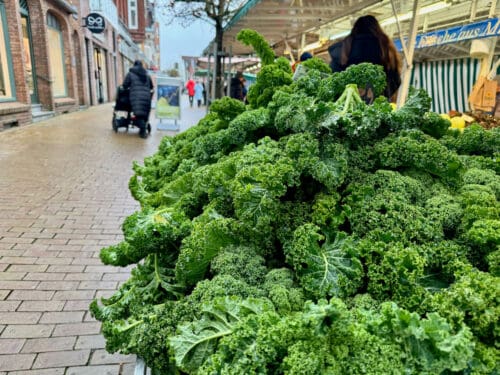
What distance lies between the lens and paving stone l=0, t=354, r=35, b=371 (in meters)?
2.50

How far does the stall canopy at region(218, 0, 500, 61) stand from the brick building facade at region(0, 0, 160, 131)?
23.9ft

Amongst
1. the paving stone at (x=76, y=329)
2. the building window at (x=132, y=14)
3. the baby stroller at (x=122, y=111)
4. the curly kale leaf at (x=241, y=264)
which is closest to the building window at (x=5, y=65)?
the baby stroller at (x=122, y=111)

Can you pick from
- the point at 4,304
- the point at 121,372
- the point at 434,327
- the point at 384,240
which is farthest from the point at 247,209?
the point at 4,304

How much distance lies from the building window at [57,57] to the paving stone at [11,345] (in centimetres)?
1577

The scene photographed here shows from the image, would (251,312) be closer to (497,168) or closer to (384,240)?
(384,240)

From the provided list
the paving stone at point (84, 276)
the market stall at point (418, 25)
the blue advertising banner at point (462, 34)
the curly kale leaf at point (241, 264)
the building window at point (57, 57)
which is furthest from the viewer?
the building window at point (57, 57)

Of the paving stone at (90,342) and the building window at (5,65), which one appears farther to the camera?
the building window at (5,65)

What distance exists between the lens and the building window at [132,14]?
46778 millimetres

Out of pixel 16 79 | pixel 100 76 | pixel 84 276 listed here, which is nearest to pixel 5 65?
pixel 16 79

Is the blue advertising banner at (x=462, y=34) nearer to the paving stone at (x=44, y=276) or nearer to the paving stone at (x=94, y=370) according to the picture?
the paving stone at (x=94, y=370)

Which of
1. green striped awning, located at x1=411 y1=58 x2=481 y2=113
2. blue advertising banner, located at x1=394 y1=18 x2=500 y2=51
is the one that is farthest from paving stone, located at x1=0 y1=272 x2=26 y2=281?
green striped awning, located at x1=411 y1=58 x2=481 y2=113

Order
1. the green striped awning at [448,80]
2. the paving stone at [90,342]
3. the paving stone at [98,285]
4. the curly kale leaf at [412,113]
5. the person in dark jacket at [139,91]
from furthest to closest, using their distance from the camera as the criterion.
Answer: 1. the person in dark jacket at [139,91]
2. the green striped awning at [448,80]
3. the paving stone at [98,285]
4. the paving stone at [90,342]
5. the curly kale leaf at [412,113]

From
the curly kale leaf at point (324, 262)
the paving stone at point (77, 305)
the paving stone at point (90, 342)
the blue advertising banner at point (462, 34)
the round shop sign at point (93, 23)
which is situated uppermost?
the round shop sign at point (93, 23)

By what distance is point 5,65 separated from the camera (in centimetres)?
1176
